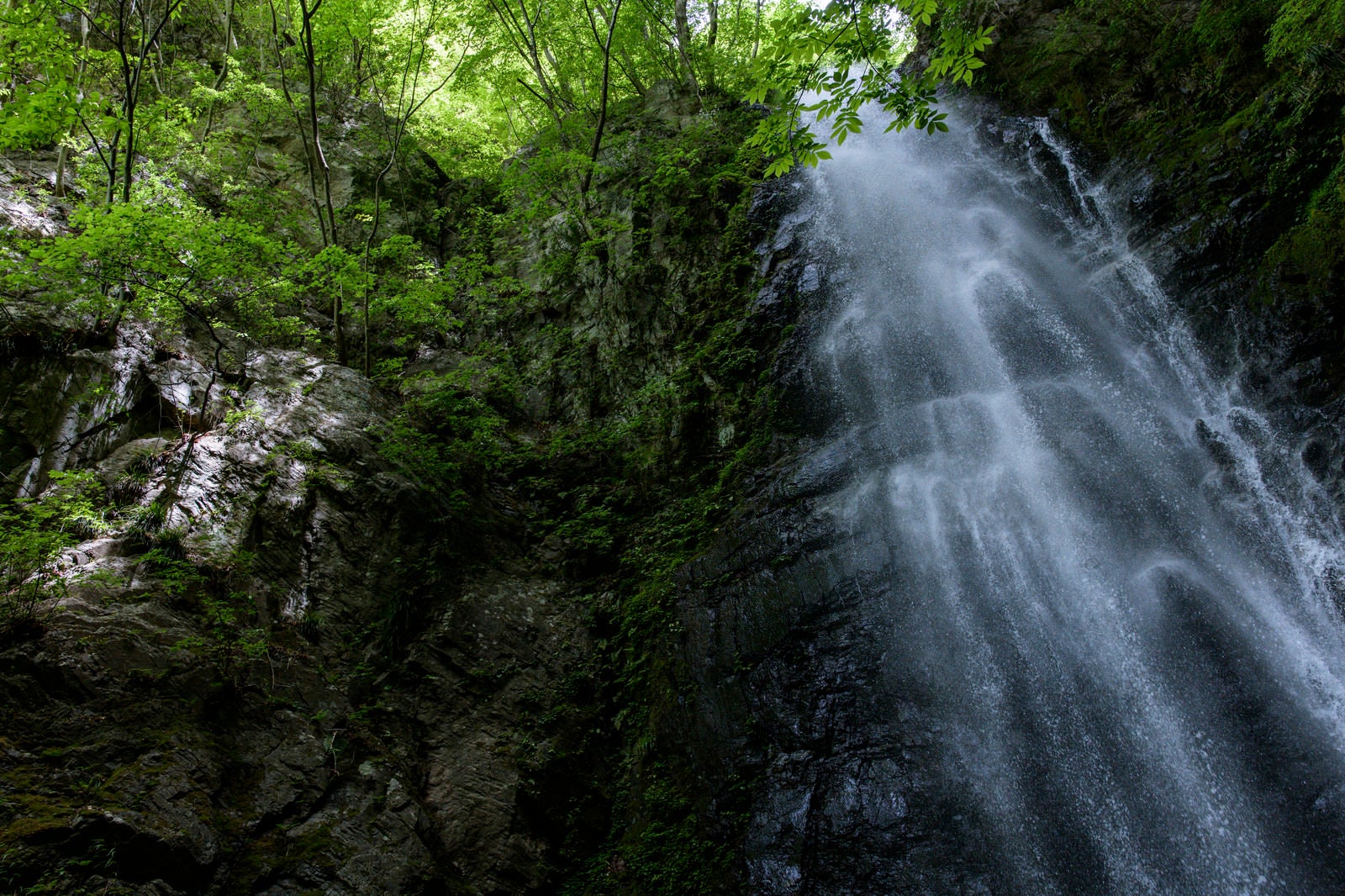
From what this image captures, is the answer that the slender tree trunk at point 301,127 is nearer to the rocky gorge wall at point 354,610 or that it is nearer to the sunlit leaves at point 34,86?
the rocky gorge wall at point 354,610

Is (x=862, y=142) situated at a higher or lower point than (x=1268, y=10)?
higher

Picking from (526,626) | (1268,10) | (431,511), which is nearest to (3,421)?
(431,511)

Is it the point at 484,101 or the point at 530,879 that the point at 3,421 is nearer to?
the point at 530,879

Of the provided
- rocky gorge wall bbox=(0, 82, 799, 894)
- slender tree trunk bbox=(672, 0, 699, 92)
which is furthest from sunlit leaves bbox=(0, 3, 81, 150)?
slender tree trunk bbox=(672, 0, 699, 92)

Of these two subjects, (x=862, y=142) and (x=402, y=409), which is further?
(x=862, y=142)

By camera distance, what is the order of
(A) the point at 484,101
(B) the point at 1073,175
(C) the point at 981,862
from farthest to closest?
1. (A) the point at 484,101
2. (B) the point at 1073,175
3. (C) the point at 981,862

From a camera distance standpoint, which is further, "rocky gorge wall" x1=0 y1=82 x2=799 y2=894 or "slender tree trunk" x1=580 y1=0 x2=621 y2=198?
"slender tree trunk" x1=580 y1=0 x2=621 y2=198

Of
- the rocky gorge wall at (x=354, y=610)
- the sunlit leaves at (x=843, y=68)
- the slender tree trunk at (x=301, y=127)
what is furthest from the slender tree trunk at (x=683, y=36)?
the sunlit leaves at (x=843, y=68)

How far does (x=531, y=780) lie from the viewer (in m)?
6.64

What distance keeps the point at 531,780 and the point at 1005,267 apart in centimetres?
945

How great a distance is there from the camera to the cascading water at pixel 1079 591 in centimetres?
543

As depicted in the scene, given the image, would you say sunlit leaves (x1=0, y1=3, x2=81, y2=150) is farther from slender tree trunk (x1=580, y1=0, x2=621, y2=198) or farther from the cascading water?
the cascading water

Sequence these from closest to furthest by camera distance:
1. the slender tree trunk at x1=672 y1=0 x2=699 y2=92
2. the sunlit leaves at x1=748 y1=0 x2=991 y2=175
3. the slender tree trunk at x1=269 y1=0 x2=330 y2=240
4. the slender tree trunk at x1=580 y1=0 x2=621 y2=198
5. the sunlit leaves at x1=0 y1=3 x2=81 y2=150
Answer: the sunlit leaves at x1=748 y1=0 x2=991 y2=175 → the sunlit leaves at x1=0 y1=3 x2=81 y2=150 → the slender tree trunk at x1=269 y1=0 x2=330 y2=240 → the slender tree trunk at x1=580 y1=0 x2=621 y2=198 → the slender tree trunk at x1=672 y1=0 x2=699 y2=92

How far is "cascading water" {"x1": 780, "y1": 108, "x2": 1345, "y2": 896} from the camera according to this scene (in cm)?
543
